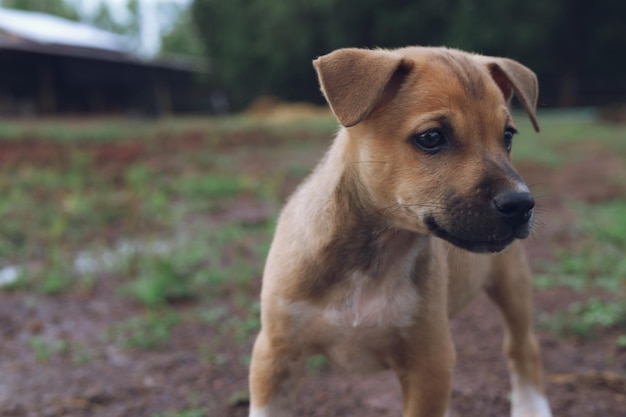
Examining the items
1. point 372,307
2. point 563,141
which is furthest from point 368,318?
point 563,141

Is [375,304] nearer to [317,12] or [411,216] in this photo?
[411,216]

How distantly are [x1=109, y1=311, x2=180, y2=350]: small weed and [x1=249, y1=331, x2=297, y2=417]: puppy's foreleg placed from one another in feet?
6.33

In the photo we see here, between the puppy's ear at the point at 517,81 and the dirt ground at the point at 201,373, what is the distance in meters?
0.60

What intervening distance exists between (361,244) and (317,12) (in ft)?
125

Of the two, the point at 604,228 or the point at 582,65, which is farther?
the point at 582,65

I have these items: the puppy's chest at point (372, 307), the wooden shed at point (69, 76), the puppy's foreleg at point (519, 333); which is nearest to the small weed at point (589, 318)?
the puppy's foreleg at point (519, 333)

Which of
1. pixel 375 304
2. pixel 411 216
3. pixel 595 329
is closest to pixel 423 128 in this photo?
pixel 411 216

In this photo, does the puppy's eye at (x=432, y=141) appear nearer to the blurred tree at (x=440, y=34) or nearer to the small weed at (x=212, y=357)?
the small weed at (x=212, y=357)

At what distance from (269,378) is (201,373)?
1450 millimetres

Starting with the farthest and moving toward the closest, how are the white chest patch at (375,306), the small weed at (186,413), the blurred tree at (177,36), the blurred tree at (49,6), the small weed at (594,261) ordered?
the blurred tree at (177,36) → the blurred tree at (49,6) → the small weed at (594,261) → the small weed at (186,413) → the white chest patch at (375,306)

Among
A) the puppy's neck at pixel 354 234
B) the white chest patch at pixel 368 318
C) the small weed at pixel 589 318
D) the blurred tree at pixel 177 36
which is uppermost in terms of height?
the blurred tree at pixel 177 36

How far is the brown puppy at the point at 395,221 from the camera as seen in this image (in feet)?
9.76

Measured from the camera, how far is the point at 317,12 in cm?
3962

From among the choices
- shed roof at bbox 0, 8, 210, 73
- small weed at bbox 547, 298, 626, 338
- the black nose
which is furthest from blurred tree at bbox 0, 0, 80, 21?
the black nose
